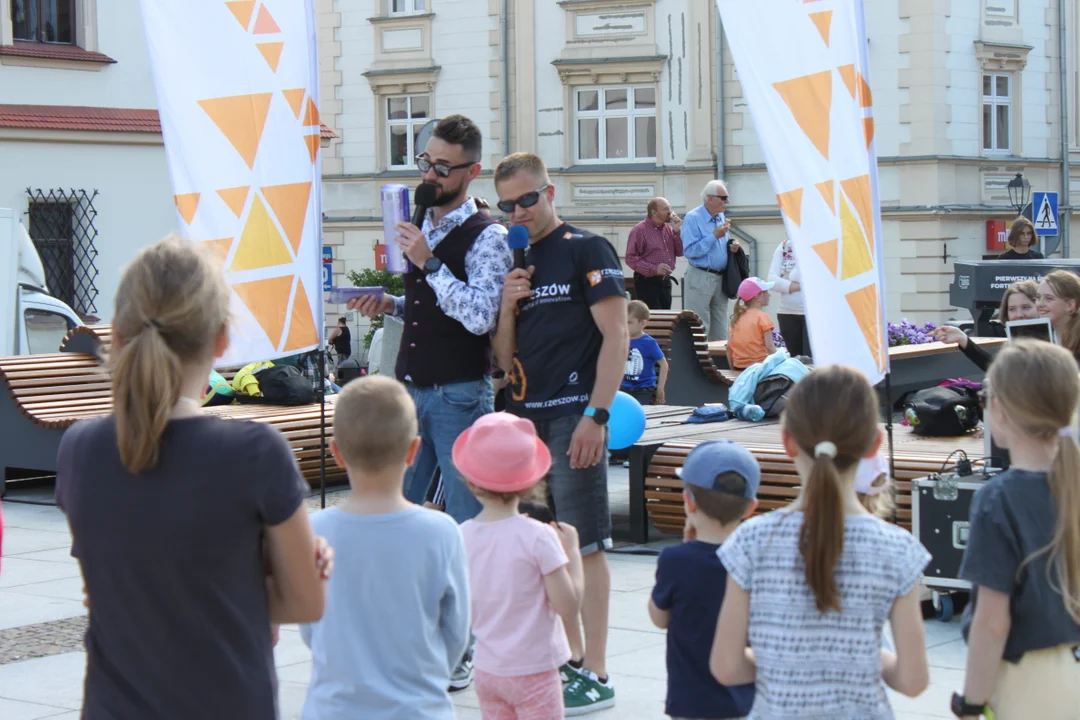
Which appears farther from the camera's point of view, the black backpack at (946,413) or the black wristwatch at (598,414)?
the black backpack at (946,413)

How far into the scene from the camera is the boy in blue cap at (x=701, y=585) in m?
3.82

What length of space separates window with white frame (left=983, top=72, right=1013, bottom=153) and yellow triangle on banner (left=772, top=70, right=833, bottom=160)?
27.8m

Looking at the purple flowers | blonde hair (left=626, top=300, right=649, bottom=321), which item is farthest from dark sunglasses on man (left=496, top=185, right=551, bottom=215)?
the purple flowers

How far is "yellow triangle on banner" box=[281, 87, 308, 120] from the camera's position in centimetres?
724

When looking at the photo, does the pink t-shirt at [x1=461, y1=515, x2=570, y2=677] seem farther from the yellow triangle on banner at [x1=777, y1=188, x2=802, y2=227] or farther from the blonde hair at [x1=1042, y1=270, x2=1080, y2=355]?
the blonde hair at [x1=1042, y1=270, x2=1080, y2=355]

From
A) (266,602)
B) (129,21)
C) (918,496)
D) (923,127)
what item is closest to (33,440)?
(918,496)

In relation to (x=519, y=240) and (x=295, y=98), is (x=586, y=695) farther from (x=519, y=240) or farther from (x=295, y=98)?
(x=295, y=98)

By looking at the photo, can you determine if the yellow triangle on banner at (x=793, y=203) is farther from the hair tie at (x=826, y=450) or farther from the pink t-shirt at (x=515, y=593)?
the hair tie at (x=826, y=450)

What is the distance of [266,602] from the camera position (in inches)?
121

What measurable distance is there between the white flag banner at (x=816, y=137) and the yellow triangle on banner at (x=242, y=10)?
2.36 meters

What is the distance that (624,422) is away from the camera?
900 centimetres

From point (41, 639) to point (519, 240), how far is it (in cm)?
296

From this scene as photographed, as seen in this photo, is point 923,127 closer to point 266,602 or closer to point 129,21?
point 129,21

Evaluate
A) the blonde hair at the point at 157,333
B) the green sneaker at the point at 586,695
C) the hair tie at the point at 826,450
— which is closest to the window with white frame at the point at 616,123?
the green sneaker at the point at 586,695
